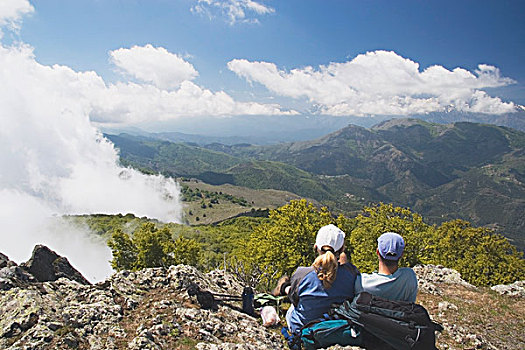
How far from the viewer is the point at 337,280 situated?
6.82 meters

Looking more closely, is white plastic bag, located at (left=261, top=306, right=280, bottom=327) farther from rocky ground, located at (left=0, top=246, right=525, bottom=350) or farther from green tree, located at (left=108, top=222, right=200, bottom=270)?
green tree, located at (left=108, top=222, right=200, bottom=270)

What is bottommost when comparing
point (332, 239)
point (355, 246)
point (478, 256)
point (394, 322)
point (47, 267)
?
point (478, 256)

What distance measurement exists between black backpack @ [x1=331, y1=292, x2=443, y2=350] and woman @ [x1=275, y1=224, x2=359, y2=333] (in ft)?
2.82

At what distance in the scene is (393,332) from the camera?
210 inches

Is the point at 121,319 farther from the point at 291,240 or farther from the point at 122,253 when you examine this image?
the point at 122,253

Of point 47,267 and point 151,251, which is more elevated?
point 47,267

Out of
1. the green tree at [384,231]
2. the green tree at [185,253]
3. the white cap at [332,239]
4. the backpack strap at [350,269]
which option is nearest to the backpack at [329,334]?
the backpack strap at [350,269]

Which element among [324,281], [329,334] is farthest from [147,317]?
[324,281]

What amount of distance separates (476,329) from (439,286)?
267 inches

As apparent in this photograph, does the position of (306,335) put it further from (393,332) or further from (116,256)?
(116,256)

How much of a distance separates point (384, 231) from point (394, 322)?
27.8 metres

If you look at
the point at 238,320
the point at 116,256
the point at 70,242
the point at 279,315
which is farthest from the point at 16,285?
the point at 70,242

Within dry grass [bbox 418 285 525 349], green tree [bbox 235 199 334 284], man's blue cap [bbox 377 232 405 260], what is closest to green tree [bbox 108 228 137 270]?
green tree [bbox 235 199 334 284]

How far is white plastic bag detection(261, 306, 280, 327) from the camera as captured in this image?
9.96m
